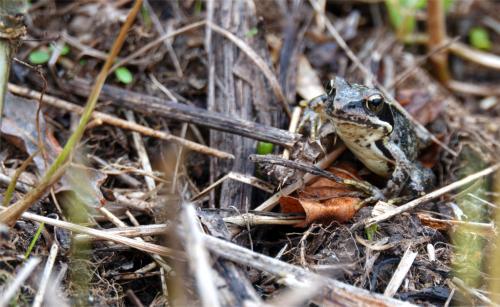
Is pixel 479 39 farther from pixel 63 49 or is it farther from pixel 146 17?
pixel 63 49

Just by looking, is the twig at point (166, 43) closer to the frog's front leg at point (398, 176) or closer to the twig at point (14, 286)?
the frog's front leg at point (398, 176)

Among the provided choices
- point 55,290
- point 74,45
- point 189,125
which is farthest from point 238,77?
point 55,290

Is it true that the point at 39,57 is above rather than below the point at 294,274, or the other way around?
above

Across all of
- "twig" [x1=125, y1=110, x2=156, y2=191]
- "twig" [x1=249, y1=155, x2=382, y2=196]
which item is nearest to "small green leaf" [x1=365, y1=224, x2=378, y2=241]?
"twig" [x1=249, y1=155, x2=382, y2=196]

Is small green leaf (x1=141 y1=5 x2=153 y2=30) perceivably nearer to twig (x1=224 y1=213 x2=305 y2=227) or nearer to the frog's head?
the frog's head

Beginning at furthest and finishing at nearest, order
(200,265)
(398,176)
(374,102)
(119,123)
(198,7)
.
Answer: (198,7), (119,123), (398,176), (374,102), (200,265)

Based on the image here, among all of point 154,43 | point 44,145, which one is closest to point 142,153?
point 44,145

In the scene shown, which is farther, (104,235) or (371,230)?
(371,230)
